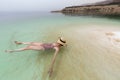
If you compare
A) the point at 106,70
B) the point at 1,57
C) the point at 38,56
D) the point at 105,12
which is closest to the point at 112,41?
the point at 106,70

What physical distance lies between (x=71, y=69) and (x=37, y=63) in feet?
3.28

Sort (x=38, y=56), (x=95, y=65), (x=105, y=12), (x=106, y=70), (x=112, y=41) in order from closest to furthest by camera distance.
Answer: (x=106, y=70), (x=95, y=65), (x=38, y=56), (x=112, y=41), (x=105, y=12)

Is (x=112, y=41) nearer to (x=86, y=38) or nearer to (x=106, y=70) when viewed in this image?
(x=86, y=38)

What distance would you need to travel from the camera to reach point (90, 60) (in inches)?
160

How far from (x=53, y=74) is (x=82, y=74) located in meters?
0.70

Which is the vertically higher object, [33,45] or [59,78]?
[33,45]

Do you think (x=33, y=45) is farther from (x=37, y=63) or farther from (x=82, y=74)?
(x=82, y=74)

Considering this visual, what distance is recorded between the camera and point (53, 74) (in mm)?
3447

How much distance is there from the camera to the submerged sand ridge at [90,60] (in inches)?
133

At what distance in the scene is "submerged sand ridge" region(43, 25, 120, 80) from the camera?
3381 millimetres

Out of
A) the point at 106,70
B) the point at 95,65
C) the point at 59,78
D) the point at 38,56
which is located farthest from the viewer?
the point at 38,56

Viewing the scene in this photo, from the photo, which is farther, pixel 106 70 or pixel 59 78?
pixel 106 70

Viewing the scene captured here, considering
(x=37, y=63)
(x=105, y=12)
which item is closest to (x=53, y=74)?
(x=37, y=63)

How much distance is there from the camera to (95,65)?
3.78 m
